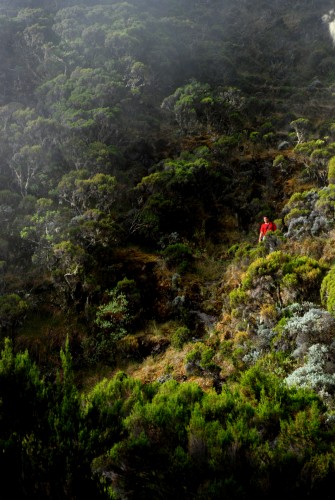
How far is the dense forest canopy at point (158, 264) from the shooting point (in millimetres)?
3873

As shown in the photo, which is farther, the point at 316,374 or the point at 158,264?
the point at 158,264

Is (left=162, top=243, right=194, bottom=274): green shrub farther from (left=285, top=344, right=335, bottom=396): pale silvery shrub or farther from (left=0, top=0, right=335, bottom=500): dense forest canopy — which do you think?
(left=285, top=344, right=335, bottom=396): pale silvery shrub

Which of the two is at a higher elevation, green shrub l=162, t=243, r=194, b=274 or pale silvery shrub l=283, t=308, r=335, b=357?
pale silvery shrub l=283, t=308, r=335, b=357

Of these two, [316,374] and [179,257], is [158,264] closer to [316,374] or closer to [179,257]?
[179,257]

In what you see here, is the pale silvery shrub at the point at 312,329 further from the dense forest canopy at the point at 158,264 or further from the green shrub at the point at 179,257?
the green shrub at the point at 179,257

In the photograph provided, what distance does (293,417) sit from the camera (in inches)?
173

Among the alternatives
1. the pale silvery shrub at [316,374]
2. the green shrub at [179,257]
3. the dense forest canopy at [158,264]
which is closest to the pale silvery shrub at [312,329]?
the dense forest canopy at [158,264]

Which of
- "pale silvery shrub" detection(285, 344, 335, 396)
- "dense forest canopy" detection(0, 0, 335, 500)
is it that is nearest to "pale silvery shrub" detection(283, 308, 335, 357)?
"dense forest canopy" detection(0, 0, 335, 500)

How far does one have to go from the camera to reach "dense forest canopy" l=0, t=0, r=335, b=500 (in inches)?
152

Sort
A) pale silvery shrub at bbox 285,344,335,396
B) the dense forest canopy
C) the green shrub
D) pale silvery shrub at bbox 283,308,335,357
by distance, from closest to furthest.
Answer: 1. the dense forest canopy
2. pale silvery shrub at bbox 285,344,335,396
3. pale silvery shrub at bbox 283,308,335,357
4. the green shrub

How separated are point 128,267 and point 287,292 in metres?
6.88

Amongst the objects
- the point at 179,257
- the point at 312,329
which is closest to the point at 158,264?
the point at 179,257

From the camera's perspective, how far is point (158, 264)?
14555 millimetres

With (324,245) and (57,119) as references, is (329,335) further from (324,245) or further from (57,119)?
(57,119)
